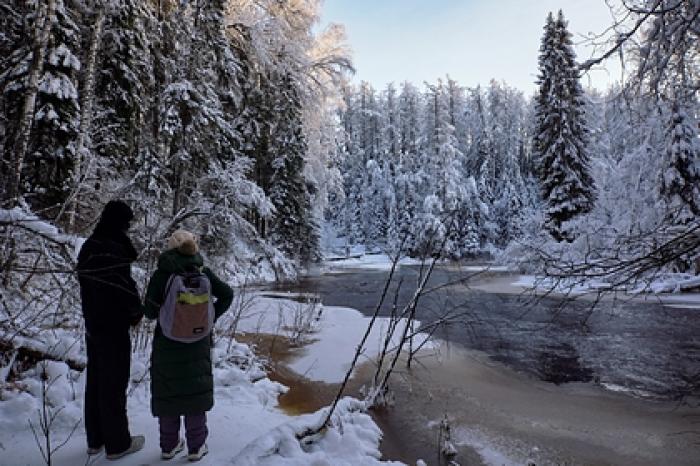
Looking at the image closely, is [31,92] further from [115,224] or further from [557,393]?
[557,393]

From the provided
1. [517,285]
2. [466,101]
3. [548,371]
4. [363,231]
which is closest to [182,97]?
[548,371]

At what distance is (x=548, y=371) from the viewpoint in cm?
744

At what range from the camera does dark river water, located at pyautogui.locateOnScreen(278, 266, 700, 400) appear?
6.94 metres

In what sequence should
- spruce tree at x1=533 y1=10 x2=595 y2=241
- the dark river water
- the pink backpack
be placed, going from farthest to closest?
spruce tree at x1=533 y1=10 x2=595 y2=241 → the dark river water → the pink backpack

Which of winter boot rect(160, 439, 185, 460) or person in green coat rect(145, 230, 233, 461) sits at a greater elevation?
person in green coat rect(145, 230, 233, 461)

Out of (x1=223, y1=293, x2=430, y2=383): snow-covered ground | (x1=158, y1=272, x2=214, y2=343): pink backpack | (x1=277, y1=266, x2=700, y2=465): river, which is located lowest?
(x1=277, y1=266, x2=700, y2=465): river

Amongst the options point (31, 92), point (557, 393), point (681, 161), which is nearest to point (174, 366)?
point (557, 393)

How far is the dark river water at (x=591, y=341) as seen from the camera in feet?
Answer: 22.8

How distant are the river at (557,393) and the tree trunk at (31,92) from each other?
5936mm

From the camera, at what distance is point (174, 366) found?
9.45 feet

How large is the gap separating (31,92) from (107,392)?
6168mm

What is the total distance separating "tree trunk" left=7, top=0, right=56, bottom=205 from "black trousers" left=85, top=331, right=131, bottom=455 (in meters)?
5.04

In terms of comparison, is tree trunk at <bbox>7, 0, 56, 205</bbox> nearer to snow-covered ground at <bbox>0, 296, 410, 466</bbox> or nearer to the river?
snow-covered ground at <bbox>0, 296, 410, 466</bbox>

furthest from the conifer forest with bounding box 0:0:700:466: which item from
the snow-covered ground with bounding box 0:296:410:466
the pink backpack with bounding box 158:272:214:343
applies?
the pink backpack with bounding box 158:272:214:343
